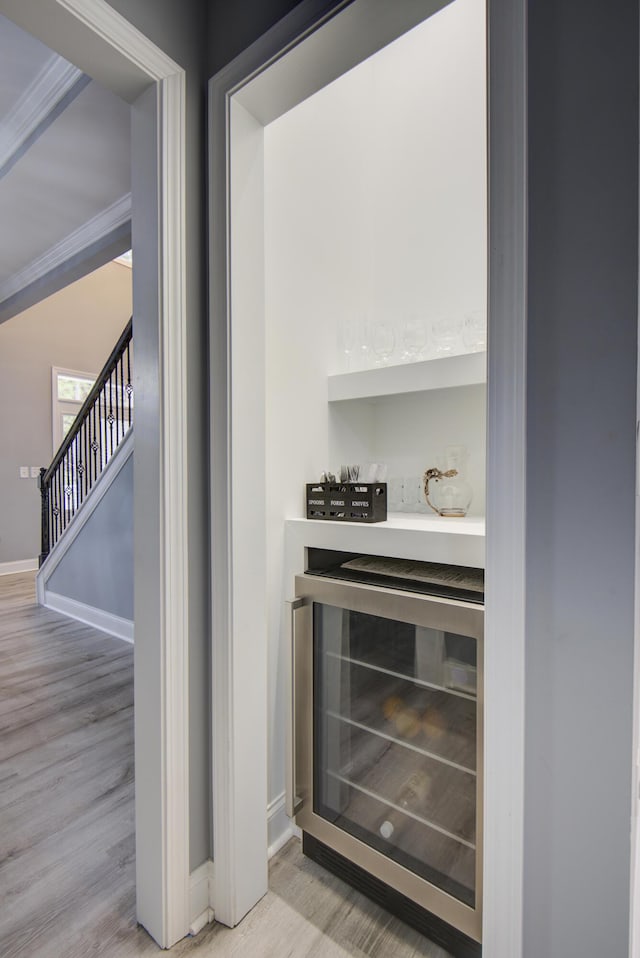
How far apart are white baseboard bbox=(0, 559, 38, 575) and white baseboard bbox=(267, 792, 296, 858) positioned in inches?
208

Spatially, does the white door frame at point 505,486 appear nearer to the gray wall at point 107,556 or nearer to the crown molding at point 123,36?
the crown molding at point 123,36

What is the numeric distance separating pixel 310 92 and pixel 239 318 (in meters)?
0.63

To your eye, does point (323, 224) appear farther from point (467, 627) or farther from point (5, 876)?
point (5, 876)

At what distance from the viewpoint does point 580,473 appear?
0.78 m

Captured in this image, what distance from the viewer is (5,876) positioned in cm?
146

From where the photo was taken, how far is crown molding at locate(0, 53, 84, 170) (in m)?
1.83

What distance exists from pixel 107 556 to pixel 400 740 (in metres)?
3.15

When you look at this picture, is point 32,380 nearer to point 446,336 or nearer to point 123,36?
point 123,36

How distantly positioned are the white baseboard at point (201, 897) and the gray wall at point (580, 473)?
0.88m

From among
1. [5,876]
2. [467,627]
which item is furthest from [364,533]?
[5,876]

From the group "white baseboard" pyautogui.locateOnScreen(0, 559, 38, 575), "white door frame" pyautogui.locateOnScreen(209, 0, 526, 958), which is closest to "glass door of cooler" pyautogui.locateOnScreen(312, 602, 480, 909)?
"white door frame" pyautogui.locateOnScreen(209, 0, 526, 958)

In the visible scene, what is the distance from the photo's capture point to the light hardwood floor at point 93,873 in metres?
1.22

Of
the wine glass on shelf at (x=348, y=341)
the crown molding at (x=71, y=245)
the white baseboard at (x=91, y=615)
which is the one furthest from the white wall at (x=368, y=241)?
the white baseboard at (x=91, y=615)

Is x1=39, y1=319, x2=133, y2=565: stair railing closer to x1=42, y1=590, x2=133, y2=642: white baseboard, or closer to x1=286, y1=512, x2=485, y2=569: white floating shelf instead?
x1=42, y1=590, x2=133, y2=642: white baseboard
